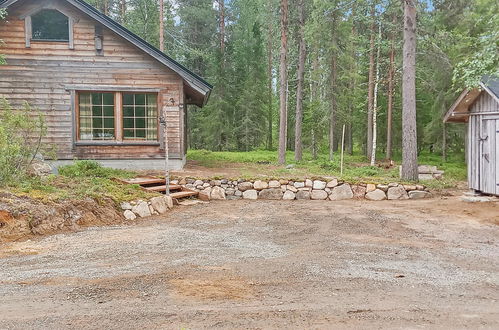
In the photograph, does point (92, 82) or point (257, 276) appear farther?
point (92, 82)

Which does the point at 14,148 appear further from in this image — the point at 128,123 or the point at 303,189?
the point at 303,189

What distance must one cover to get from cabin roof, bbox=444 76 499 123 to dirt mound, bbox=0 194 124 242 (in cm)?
941

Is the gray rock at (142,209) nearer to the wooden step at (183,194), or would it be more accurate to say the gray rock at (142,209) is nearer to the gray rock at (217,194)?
the wooden step at (183,194)

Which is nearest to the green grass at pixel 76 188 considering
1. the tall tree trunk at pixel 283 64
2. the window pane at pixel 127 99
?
the window pane at pixel 127 99

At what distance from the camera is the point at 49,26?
13.6 meters

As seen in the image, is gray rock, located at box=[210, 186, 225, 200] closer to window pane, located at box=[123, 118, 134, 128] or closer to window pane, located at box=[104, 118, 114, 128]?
window pane, located at box=[123, 118, 134, 128]

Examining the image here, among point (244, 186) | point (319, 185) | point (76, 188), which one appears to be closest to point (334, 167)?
point (319, 185)

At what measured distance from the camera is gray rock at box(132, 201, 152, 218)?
8.62 metres

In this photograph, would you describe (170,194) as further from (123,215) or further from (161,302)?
(161,302)

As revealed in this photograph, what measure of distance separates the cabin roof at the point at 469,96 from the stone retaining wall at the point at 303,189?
2539 mm

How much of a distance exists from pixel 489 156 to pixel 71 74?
13.3m

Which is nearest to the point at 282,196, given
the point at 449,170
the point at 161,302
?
the point at 161,302

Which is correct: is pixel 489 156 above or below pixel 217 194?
above

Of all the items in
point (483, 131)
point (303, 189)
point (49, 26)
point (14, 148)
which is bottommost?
point (303, 189)
